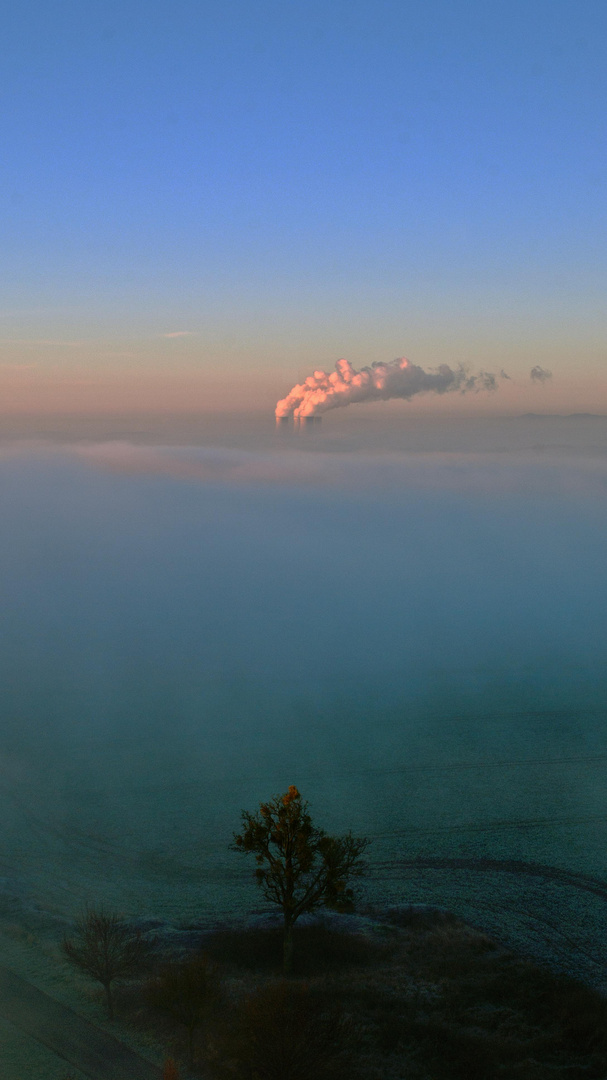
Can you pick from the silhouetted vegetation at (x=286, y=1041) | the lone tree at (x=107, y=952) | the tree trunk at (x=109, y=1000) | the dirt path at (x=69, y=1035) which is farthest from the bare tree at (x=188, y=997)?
the lone tree at (x=107, y=952)

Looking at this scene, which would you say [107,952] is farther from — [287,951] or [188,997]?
[287,951]

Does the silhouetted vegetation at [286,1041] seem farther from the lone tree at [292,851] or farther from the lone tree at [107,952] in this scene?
the lone tree at [107,952]

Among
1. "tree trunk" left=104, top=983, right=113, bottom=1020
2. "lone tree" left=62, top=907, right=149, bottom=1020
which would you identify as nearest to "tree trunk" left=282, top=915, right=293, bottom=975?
"lone tree" left=62, top=907, right=149, bottom=1020

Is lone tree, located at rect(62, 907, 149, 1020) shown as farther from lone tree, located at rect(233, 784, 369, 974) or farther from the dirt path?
lone tree, located at rect(233, 784, 369, 974)

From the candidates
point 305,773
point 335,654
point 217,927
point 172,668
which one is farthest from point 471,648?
point 217,927

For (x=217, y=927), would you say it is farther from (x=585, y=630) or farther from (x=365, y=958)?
(x=585, y=630)

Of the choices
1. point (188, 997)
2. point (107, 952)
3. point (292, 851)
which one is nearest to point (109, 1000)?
point (107, 952)
